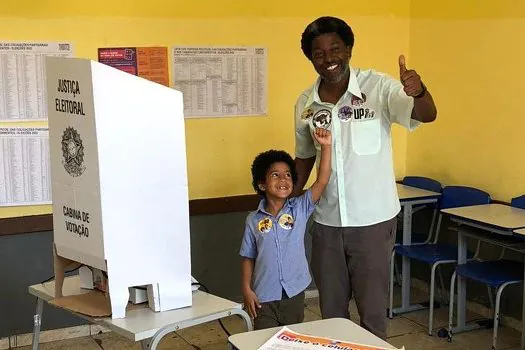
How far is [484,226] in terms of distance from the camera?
3.64 meters

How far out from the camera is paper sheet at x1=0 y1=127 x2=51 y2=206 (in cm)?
381

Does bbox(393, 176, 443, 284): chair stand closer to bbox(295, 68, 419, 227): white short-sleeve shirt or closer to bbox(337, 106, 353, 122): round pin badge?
bbox(295, 68, 419, 227): white short-sleeve shirt

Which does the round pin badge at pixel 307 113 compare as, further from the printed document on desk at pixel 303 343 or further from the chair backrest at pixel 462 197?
the chair backrest at pixel 462 197

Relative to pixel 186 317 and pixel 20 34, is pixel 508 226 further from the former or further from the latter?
pixel 20 34

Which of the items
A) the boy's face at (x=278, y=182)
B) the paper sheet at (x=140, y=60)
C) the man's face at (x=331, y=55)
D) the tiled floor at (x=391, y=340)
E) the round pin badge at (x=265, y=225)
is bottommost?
the tiled floor at (x=391, y=340)

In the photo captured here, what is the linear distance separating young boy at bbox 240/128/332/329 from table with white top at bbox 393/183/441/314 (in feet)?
5.21

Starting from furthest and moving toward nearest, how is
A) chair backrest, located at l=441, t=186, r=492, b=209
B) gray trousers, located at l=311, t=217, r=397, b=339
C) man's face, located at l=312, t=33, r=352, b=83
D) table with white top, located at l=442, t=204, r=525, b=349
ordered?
1. chair backrest, located at l=441, t=186, r=492, b=209
2. table with white top, located at l=442, t=204, r=525, b=349
3. gray trousers, located at l=311, t=217, r=397, b=339
4. man's face, located at l=312, t=33, r=352, b=83

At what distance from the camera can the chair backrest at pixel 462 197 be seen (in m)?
4.11

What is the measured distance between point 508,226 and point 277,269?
1396 millimetres

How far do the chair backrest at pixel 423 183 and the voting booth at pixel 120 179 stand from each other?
2541mm

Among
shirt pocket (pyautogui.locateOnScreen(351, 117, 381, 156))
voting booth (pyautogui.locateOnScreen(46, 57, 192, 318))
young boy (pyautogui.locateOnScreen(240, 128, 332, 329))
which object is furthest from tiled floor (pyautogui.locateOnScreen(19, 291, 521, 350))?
voting booth (pyautogui.locateOnScreen(46, 57, 192, 318))

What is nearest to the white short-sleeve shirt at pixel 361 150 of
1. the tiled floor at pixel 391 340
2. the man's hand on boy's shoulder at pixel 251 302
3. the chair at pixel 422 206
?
the man's hand on boy's shoulder at pixel 251 302

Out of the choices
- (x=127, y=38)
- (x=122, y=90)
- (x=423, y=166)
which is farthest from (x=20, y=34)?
(x=423, y=166)

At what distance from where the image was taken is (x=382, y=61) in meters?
4.75
